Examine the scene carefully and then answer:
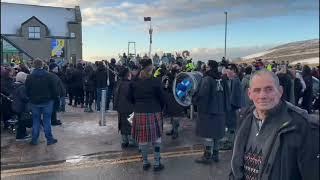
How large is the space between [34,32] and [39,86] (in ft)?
156

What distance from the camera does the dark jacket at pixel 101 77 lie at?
13.8 m

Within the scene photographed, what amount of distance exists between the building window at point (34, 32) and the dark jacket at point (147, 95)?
161ft

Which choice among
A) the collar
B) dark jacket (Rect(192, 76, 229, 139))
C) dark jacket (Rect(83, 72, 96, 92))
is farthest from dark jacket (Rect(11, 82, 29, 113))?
the collar

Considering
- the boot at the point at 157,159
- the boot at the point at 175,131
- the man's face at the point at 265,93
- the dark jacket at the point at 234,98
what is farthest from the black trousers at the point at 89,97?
the man's face at the point at 265,93

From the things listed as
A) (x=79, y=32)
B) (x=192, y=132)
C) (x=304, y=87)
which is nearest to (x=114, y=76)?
(x=192, y=132)

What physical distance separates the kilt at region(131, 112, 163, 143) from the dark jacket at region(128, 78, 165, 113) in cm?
9

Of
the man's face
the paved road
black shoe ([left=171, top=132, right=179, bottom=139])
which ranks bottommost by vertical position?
the paved road

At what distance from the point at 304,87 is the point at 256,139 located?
1088cm

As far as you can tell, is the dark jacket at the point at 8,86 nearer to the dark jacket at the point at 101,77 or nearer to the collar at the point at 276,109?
the dark jacket at the point at 101,77

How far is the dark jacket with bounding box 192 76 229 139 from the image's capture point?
7.59 m

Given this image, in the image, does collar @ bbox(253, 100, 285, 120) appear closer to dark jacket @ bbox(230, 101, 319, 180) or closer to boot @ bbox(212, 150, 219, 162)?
dark jacket @ bbox(230, 101, 319, 180)

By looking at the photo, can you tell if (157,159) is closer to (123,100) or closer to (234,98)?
(123,100)

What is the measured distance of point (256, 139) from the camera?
3.10m

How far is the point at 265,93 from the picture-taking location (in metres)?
3.04
